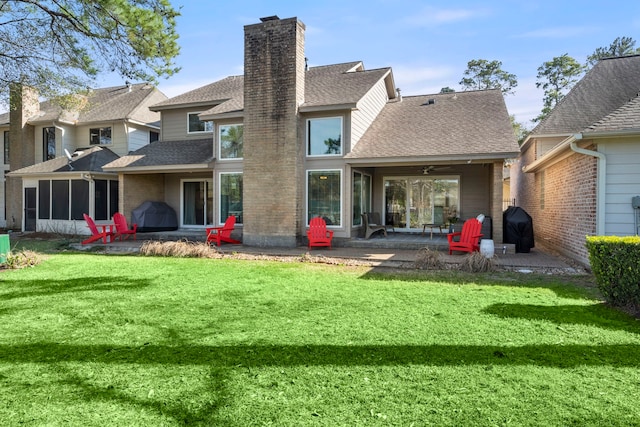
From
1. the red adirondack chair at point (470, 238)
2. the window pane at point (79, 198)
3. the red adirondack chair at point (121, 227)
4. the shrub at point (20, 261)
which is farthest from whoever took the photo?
the window pane at point (79, 198)

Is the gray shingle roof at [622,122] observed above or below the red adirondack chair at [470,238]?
above

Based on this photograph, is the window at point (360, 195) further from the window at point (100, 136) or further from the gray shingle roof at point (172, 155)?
the window at point (100, 136)

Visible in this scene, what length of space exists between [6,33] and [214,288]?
10.3 m

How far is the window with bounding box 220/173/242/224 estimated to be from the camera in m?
13.5

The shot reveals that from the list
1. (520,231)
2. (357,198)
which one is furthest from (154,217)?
(520,231)

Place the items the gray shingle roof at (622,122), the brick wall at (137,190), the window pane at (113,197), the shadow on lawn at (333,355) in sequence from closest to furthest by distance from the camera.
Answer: the shadow on lawn at (333,355)
the gray shingle roof at (622,122)
the brick wall at (137,190)
the window pane at (113,197)

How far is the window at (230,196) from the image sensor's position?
13.5 meters

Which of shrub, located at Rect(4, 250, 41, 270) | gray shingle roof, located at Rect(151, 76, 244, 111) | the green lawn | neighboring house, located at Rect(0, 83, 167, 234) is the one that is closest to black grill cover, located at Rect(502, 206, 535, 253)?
the green lawn

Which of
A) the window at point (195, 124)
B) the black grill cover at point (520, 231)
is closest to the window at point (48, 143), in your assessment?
the window at point (195, 124)

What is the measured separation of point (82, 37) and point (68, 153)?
8.44 m

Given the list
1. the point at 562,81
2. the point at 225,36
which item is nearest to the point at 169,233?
the point at 225,36

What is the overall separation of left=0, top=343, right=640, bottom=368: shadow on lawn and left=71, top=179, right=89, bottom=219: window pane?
14.4 m

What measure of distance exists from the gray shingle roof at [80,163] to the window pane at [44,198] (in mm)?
648

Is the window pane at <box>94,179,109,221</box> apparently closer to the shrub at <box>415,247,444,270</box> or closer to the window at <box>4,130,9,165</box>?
the window at <box>4,130,9,165</box>
